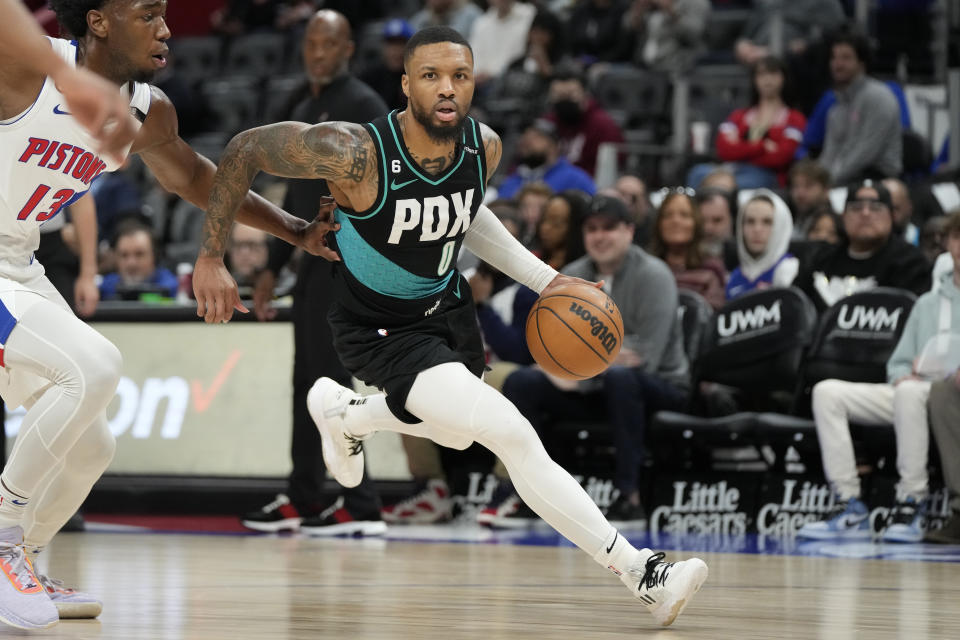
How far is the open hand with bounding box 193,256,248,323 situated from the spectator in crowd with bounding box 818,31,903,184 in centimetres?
683

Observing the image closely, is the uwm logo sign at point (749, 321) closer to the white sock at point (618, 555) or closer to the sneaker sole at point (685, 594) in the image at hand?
the white sock at point (618, 555)

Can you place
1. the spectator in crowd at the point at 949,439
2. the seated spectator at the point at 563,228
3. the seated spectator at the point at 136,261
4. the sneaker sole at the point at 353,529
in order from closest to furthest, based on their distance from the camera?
the spectator in crowd at the point at 949,439
the sneaker sole at the point at 353,529
the seated spectator at the point at 563,228
the seated spectator at the point at 136,261

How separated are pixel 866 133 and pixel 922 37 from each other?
2.33m

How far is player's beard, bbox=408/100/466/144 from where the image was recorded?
4566 mm

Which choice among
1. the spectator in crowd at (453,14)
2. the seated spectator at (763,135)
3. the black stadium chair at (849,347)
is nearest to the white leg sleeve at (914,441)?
the black stadium chair at (849,347)

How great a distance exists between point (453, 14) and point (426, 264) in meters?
10.3

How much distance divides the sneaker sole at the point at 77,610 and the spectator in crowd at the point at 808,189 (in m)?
6.62

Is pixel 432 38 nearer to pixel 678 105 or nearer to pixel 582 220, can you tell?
pixel 582 220

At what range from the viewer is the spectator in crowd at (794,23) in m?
Answer: 12.4

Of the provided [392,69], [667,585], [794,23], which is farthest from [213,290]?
[794,23]

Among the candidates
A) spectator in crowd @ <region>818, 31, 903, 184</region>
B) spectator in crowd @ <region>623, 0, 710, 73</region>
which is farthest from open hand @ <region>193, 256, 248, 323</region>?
spectator in crowd @ <region>623, 0, 710, 73</region>

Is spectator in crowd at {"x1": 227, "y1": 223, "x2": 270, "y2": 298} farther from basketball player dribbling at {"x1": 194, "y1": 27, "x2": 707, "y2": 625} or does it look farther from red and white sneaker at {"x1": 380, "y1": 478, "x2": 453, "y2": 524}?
basketball player dribbling at {"x1": 194, "y1": 27, "x2": 707, "y2": 625}

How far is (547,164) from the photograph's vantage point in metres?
11.1

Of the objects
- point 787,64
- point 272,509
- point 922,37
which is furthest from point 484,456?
point 922,37
